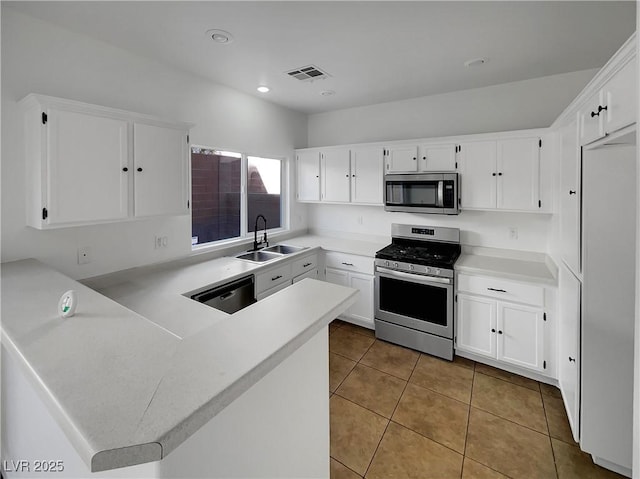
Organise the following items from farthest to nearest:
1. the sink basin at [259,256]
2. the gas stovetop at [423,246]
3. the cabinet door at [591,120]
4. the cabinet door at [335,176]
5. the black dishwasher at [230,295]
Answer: the cabinet door at [335,176]
the sink basin at [259,256]
the gas stovetop at [423,246]
the black dishwasher at [230,295]
the cabinet door at [591,120]

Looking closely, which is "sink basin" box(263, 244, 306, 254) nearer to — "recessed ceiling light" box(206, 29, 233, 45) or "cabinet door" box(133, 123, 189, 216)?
"cabinet door" box(133, 123, 189, 216)

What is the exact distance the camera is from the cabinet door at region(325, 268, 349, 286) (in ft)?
12.0

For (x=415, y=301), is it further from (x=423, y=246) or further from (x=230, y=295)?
(x=230, y=295)

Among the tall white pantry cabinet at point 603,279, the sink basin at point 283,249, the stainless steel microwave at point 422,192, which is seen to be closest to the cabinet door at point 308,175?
the sink basin at point 283,249

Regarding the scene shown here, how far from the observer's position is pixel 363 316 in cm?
360

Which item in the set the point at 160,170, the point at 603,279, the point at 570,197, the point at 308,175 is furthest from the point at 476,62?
the point at 160,170

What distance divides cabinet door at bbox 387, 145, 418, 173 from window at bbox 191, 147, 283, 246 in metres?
1.54

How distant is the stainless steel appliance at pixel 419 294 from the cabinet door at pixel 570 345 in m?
0.84

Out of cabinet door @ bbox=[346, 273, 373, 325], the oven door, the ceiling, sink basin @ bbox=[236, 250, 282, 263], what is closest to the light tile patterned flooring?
the oven door

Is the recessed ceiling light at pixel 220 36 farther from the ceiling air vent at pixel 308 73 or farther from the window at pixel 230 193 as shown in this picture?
the window at pixel 230 193

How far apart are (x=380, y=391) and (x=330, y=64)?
2.84 meters

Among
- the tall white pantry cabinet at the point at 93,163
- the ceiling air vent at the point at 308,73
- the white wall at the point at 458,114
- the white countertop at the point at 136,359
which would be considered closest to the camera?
the white countertop at the point at 136,359

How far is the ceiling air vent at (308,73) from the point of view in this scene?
2.76 meters

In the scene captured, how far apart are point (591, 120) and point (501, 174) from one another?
127 cm
